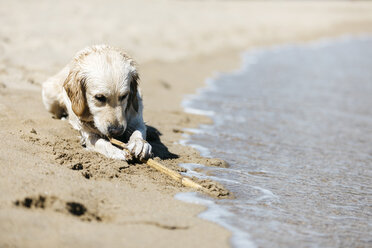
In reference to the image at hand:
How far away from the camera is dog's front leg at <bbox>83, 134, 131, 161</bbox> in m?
5.20

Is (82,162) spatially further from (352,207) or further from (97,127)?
(352,207)

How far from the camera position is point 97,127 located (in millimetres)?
5277

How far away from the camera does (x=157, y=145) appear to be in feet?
20.2

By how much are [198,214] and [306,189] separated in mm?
1571

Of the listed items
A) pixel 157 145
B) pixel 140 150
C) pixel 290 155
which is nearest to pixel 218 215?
pixel 140 150

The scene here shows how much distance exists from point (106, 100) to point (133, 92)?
1.63ft

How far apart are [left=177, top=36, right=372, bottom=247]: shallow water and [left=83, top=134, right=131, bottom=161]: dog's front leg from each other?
2.55 ft

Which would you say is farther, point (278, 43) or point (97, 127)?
point (278, 43)

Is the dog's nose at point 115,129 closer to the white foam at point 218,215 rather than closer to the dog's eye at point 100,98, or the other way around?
the dog's eye at point 100,98

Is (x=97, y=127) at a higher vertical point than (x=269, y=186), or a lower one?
higher

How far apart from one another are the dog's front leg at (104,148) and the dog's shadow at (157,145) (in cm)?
58

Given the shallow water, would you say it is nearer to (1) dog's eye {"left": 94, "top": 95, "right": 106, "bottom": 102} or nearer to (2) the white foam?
(2) the white foam

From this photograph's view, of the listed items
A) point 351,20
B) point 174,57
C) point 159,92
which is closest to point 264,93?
point 159,92

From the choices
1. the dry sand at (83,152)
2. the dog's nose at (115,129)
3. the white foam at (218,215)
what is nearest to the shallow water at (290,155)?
the white foam at (218,215)
